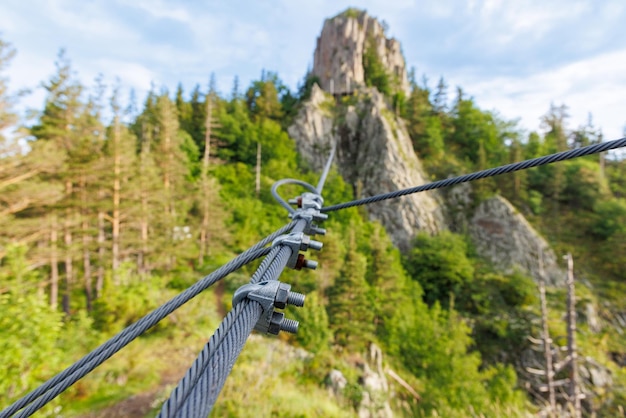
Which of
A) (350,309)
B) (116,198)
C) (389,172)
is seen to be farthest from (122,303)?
(389,172)

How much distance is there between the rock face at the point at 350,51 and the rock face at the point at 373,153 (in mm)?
3802

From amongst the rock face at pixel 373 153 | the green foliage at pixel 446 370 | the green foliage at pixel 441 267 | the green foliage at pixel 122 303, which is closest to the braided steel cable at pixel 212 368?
the green foliage at pixel 122 303

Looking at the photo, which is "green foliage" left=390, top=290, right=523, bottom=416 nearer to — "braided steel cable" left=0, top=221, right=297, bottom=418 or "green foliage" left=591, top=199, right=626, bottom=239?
"braided steel cable" left=0, top=221, right=297, bottom=418

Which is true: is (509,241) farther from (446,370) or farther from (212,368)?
(212,368)

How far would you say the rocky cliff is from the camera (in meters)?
20.9

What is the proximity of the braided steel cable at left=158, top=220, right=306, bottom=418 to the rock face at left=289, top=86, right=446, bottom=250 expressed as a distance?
74.5 feet

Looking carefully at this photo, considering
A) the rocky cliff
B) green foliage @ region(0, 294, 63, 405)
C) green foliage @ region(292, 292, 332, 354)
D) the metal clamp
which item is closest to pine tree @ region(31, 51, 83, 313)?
green foliage @ region(0, 294, 63, 405)

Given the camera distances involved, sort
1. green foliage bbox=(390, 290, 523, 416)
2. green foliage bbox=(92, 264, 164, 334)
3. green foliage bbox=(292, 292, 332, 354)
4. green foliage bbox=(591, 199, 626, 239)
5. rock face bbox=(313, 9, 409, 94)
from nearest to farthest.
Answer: green foliage bbox=(92, 264, 164, 334)
green foliage bbox=(390, 290, 523, 416)
green foliage bbox=(292, 292, 332, 354)
green foliage bbox=(591, 199, 626, 239)
rock face bbox=(313, 9, 409, 94)

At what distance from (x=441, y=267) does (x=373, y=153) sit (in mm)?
12208

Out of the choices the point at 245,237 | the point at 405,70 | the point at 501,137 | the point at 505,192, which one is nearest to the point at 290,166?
the point at 245,237

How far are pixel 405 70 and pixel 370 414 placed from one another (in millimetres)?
42794

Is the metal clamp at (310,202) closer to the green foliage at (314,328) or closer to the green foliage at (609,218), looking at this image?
the green foliage at (314,328)

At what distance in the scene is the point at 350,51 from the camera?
3541 centimetres

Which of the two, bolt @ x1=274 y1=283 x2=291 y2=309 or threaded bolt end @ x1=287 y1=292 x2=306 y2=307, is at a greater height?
bolt @ x1=274 y1=283 x2=291 y2=309
